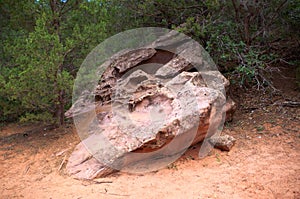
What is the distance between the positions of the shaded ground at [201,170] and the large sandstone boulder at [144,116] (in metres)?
0.24

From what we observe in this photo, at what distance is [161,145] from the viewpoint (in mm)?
3783

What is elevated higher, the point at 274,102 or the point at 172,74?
the point at 172,74

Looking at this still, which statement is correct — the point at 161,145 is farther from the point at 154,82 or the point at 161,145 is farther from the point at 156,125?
the point at 154,82

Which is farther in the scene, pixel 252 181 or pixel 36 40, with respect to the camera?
pixel 36 40

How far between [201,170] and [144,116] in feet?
3.95

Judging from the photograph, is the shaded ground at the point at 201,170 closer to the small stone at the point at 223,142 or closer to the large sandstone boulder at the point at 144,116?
the small stone at the point at 223,142

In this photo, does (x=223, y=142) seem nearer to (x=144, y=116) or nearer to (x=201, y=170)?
(x=201, y=170)

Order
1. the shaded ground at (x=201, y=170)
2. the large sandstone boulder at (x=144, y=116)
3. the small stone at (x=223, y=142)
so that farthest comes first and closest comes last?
the small stone at (x=223, y=142) < the large sandstone boulder at (x=144, y=116) < the shaded ground at (x=201, y=170)

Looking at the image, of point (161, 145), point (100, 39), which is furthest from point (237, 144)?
point (100, 39)

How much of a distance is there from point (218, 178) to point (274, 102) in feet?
9.85

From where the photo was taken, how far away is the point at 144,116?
13.9 ft

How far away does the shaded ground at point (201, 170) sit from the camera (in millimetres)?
3172

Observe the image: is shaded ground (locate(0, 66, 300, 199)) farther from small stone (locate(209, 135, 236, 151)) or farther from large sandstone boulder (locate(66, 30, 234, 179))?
large sandstone boulder (locate(66, 30, 234, 179))

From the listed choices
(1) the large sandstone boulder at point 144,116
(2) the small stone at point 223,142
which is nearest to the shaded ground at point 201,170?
(2) the small stone at point 223,142
